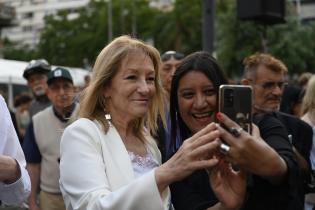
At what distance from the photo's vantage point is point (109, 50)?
2.50 m

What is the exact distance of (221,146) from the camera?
1.89 metres

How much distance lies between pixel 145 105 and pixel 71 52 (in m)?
47.3

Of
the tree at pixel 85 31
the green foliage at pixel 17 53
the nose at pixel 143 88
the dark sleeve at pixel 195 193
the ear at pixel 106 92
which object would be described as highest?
the nose at pixel 143 88

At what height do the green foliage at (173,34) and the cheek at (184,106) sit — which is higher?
the cheek at (184,106)

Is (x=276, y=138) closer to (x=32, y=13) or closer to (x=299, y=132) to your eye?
(x=299, y=132)

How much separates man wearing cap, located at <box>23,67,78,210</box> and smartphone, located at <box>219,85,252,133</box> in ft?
10.0

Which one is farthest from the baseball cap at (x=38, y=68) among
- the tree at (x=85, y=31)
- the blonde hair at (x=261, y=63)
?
the tree at (x=85, y=31)

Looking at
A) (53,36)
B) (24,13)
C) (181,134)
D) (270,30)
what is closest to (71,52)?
(53,36)

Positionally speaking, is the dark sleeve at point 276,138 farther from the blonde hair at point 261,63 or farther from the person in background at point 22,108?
the person in background at point 22,108

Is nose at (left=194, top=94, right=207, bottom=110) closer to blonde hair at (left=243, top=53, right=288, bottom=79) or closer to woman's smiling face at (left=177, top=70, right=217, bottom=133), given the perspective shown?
woman's smiling face at (left=177, top=70, right=217, bottom=133)

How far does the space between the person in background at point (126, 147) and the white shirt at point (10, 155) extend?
40 centimetres

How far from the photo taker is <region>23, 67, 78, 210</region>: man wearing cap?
5023 millimetres

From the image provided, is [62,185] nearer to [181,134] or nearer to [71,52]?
[181,134]

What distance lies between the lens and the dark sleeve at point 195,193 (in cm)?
237
